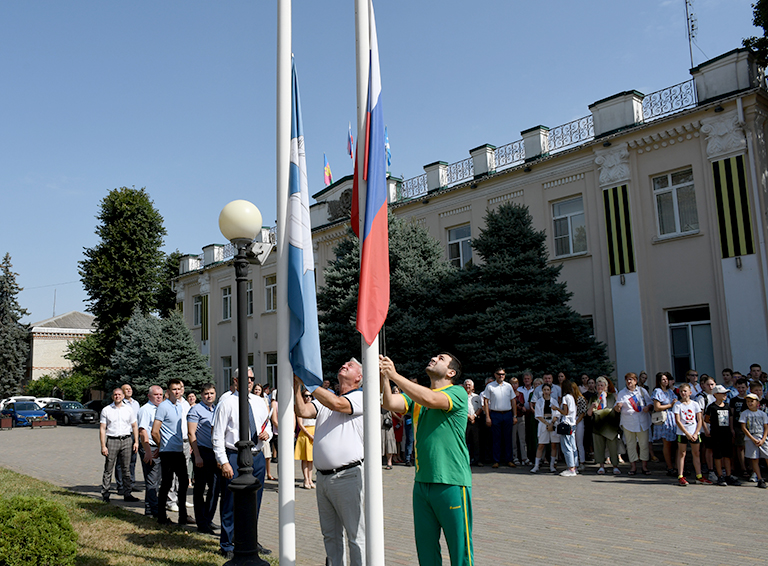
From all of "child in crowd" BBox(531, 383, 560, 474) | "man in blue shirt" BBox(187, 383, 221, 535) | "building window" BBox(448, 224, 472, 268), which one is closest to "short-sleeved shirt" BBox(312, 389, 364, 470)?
"man in blue shirt" BBox(187, 383, 221, 535)

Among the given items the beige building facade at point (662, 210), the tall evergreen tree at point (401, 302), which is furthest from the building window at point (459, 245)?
the tall evergreen tree at point (401, 302)

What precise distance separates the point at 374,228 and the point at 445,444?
5.76ft

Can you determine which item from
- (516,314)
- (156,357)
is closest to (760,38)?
(516,314)

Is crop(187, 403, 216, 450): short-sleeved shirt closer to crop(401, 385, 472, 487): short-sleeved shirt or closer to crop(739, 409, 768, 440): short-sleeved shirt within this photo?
crop(401, 385, 472, 487): short-sleeved shirt

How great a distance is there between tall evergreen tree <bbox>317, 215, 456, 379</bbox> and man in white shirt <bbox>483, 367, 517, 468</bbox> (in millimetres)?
3474

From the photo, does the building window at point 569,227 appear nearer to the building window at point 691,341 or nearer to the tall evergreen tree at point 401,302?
the building window at point 691,341

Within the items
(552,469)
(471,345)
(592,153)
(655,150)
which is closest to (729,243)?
(655,150)

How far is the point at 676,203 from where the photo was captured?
1891cm

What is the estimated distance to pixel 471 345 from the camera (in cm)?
1705

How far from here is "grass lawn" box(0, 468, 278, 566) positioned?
706 centimetres

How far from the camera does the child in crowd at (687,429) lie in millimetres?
11547

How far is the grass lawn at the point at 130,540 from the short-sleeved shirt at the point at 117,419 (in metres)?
1.28

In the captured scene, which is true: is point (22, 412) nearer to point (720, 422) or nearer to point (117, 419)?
point (117, 419)

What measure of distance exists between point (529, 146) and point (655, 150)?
449 centimetres
